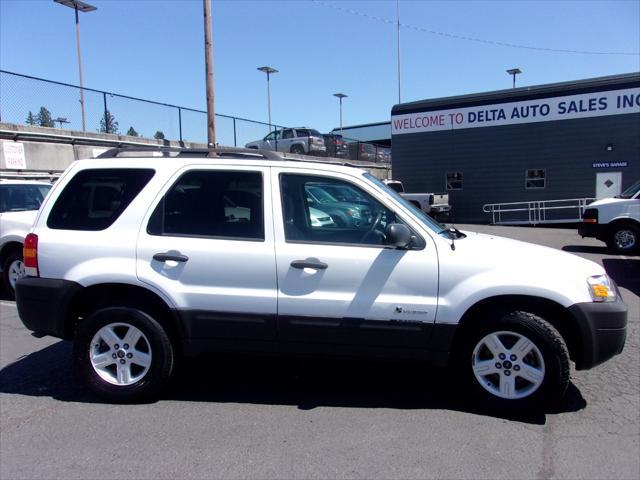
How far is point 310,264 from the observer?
375 cm

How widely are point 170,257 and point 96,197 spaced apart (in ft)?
2.85

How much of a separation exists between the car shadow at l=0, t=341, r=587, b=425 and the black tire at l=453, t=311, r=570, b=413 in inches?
5.0

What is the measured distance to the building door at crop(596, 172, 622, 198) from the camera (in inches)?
804

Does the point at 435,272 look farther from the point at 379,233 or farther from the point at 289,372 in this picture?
the point at 289,372

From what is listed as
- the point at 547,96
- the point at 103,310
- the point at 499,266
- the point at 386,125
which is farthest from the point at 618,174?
the point at 386,125

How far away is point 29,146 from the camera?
13352 mm

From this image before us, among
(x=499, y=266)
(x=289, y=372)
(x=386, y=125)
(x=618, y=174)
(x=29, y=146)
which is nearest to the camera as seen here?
(x=499, y=266)

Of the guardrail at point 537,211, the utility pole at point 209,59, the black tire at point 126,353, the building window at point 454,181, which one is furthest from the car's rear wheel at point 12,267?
the building window at point 454,181

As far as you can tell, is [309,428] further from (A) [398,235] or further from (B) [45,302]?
(B) [45,302]

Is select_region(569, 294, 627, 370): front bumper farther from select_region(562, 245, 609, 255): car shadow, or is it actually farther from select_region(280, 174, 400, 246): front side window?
select_region(562, 245, 609, 255): car shadow

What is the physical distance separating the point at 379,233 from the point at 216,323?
1422mm

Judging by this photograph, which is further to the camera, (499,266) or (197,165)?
(197,165)

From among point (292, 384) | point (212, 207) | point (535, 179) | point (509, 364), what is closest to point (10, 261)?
point (212, 207)

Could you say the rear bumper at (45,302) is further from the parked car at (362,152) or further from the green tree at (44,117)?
the parked car at (362,152)
